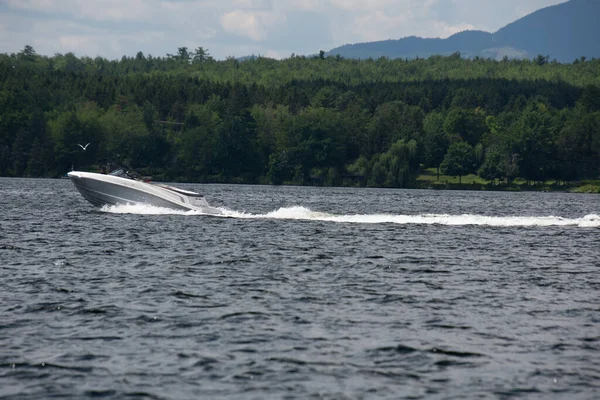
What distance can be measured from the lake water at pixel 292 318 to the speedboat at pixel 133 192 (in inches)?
406

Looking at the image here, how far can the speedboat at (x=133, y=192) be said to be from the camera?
4997 cm

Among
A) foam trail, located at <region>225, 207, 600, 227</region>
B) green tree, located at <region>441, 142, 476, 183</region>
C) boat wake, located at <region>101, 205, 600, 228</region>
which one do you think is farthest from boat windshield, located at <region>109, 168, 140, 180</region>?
green tree, located at <region>441, 142, 476, 183</region>

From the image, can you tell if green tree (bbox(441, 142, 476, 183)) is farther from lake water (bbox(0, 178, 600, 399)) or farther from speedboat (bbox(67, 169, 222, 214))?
lake water (bbox(0, 178, 600, 399))

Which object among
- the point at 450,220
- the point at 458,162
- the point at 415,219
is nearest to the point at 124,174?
the point at 415,219

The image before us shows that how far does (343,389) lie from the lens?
15297mm

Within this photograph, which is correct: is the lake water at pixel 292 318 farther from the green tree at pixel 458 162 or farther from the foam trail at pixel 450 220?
the green tree at pixel 458 162

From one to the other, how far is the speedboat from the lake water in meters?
10.3

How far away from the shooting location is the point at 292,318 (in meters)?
20.9

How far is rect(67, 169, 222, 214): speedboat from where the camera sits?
50.0 m

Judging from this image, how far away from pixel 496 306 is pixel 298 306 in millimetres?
5235

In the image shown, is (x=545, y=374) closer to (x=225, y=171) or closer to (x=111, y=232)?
(x=111, y=232)

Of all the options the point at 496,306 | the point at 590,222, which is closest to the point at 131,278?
the point at 496,306

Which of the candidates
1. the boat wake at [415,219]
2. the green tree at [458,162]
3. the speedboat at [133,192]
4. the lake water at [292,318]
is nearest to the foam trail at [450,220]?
the boat wake at [415,219]

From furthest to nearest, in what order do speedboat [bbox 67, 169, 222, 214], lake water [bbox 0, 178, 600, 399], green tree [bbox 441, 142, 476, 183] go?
green tree [bbox 441, 142, 476, 183], speedboat [bbox 67, 169, 222, 214], lake water [bbox 0, 178, 600, 399]
